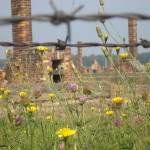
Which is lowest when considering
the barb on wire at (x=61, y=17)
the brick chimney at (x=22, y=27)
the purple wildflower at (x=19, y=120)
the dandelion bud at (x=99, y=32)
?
the purple wildflower at (x=19, y=120)

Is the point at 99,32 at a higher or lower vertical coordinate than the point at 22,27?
lower

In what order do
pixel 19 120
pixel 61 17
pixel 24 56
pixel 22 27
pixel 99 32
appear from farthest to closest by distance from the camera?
pixel 22 27, pixel 24 56, pixel 99 32, pixel 19 120, pixel 61 17

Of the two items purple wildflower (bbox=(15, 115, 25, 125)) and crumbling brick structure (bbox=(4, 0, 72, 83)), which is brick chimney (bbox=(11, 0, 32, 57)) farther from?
purple wildflower (bbox=(15, 115, 25, 125))

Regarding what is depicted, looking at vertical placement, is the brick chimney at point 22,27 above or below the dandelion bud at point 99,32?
above

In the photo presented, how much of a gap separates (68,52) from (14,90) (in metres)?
3.34

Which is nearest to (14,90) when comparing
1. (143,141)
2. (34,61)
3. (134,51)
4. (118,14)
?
(34,61)

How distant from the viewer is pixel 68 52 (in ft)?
33.1

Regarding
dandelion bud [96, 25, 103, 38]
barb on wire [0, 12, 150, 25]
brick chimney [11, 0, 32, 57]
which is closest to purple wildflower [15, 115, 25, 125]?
dandelion bud [96, 25, 103, 38]

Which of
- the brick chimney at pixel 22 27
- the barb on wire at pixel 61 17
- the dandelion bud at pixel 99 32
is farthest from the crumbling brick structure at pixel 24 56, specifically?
the barb on wire at pixel 61 17

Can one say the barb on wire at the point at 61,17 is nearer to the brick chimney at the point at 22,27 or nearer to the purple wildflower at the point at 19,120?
the purple wildflower at the point at 19,120

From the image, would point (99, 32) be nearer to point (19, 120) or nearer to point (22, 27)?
point (19, 120)

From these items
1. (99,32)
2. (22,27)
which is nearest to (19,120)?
(99,32)

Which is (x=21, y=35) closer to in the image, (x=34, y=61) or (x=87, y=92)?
(x=34, y=61)

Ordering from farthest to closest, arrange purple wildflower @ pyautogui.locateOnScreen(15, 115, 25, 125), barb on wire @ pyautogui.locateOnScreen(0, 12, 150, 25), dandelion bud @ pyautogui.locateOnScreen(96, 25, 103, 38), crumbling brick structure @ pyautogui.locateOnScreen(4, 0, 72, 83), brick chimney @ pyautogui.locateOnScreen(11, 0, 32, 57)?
brick chimney @ pyautogui.locateOnScreen(11, 0, 32, 57)
crumbling brick structure @ pyautogui.locateOnScreen(4, 0, 72, 83)
dandelion bud @ pyautogui.locateOnScreen(96, 25, 103, 38)
purple wildflower @ pyautogui.locateOnScreen(15, 115, 25, 125)
barb on wire @ pyautogui.locateOnScreen(0, 12, 150, 25)
